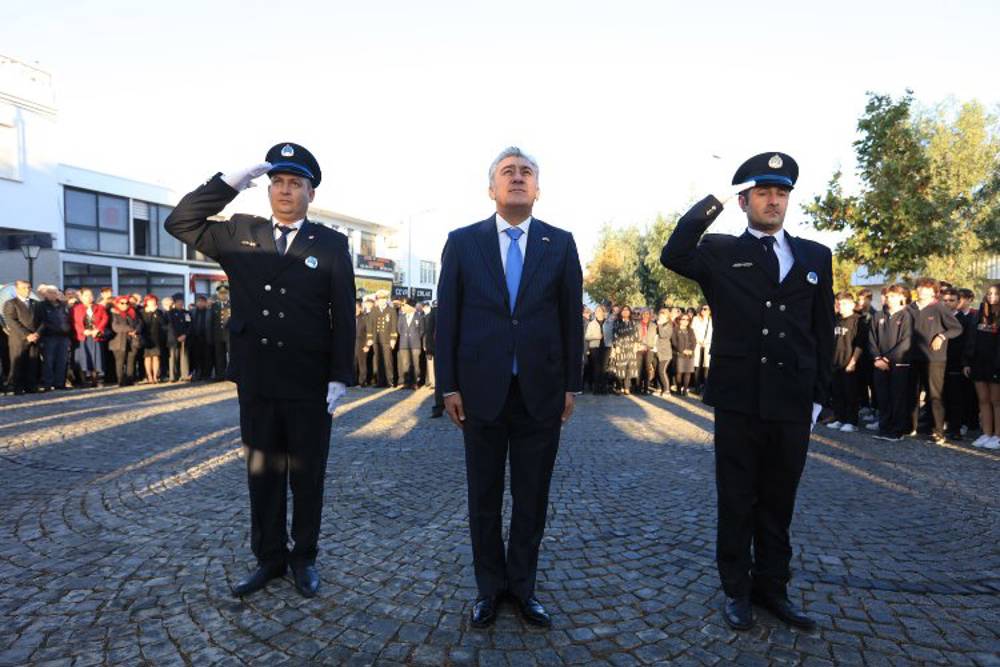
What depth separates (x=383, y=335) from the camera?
14234 mm

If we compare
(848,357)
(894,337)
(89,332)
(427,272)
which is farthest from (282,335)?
(427,272)

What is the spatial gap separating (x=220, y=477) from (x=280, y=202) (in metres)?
3.36

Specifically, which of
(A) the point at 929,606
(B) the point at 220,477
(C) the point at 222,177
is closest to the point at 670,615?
(A) the point at 929,606

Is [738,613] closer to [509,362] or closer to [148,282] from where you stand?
[509,362]

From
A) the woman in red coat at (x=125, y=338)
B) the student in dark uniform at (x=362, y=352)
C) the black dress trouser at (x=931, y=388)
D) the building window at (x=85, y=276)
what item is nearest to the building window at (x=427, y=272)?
the building window at (x=85, y=276)

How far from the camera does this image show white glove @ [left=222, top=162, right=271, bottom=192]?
325 cm

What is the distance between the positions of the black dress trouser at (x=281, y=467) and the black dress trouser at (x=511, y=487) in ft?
3.00

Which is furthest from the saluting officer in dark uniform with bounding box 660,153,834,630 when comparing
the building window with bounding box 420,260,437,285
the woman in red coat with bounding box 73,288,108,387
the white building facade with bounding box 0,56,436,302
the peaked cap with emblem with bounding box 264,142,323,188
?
the building window with bounding box 420,260,437,285

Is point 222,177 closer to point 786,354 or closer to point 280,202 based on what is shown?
point 280,202

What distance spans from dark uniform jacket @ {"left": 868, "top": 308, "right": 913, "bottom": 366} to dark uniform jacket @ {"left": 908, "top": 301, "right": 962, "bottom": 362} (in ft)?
0.29

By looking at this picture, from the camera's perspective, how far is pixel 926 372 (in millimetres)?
8375

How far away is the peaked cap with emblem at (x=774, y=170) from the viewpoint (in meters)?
3.04

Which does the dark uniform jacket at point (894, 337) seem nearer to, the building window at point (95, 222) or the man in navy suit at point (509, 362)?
the man in navy suit at point (509, 362)

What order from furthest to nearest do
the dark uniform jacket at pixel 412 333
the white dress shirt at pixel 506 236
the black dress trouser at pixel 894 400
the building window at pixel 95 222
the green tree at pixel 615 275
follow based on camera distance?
the green tree at pixel 615 275 → the building window at pixel 95 222 → the dark uniform jacket at pixel 412 333 → the black dress trouser at pixel 894 400 → the white dress shirt at pixel 506 236
